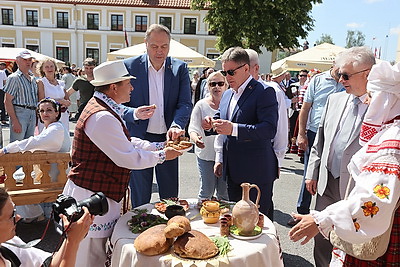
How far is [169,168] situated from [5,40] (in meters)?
42.8

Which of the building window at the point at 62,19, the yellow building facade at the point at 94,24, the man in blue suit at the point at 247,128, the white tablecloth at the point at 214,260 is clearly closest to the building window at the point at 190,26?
the yellow building facade at the point at 94,24

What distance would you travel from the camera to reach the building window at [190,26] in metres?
38.6

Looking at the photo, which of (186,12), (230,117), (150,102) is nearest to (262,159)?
Answer: (230,117)

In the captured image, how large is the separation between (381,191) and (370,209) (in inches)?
4.3

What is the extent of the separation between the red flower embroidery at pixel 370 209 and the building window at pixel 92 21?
4087cm

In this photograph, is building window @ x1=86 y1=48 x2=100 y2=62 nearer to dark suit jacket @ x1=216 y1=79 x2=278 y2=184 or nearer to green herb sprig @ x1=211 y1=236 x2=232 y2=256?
dark suit jacket @ x1=216 y1=79 x2=278 y2=184

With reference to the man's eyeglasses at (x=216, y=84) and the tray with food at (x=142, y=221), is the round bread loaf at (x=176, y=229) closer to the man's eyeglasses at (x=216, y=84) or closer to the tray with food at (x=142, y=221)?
the tray with food at (x=142, y=221)

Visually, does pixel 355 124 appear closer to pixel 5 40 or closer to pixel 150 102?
pixel 150 102

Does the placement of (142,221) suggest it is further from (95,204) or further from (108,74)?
(108,74)

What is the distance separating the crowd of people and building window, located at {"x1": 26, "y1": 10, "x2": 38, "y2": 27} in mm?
40060

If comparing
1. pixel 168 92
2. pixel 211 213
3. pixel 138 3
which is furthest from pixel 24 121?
pixel 138 3

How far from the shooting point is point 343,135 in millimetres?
2902

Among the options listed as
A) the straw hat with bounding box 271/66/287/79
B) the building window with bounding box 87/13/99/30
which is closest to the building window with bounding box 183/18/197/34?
the building window with bounding box 87/13/99/30

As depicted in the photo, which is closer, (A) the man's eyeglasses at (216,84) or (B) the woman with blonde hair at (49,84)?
(A) the man's eyeglasses at (216,84)
